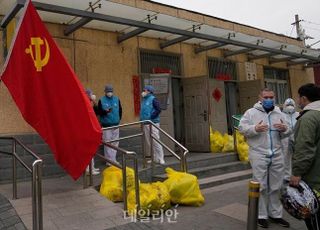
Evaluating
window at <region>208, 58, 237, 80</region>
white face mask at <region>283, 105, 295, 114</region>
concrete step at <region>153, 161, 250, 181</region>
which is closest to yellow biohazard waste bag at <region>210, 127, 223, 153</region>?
concrete step at <region>153, 161, 250, 181</region>

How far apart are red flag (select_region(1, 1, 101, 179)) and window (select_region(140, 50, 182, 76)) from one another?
15.7ft

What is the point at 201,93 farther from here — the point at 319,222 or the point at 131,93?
the point at 319,222

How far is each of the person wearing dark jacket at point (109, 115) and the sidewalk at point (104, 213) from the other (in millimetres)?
1216

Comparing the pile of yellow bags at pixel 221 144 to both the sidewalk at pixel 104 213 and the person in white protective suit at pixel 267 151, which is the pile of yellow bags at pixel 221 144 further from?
the person in white protective suit at pixel 267 151

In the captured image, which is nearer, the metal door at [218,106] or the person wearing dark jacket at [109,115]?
the person wearing dark jacket at [109,115]

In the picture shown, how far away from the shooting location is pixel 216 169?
751 cm

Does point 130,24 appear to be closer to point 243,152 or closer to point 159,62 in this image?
point 159,62

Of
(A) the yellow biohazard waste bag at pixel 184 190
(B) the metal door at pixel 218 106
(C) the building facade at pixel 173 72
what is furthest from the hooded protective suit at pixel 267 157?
(B) the metal door at pixel 218 106

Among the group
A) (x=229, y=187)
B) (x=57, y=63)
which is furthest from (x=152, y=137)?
(x=57, y=63)

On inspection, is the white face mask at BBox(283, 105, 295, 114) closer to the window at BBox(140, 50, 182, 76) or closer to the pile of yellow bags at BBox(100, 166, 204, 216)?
the pile of yellow bags at BBox(100, 166, 204, 216)

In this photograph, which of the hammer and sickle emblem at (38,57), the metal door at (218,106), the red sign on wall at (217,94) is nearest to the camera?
the hammer and sickle emblem at (38,57)

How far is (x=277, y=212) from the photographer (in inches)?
183

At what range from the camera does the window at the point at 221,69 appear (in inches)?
424

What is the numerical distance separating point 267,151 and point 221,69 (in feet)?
22.2
